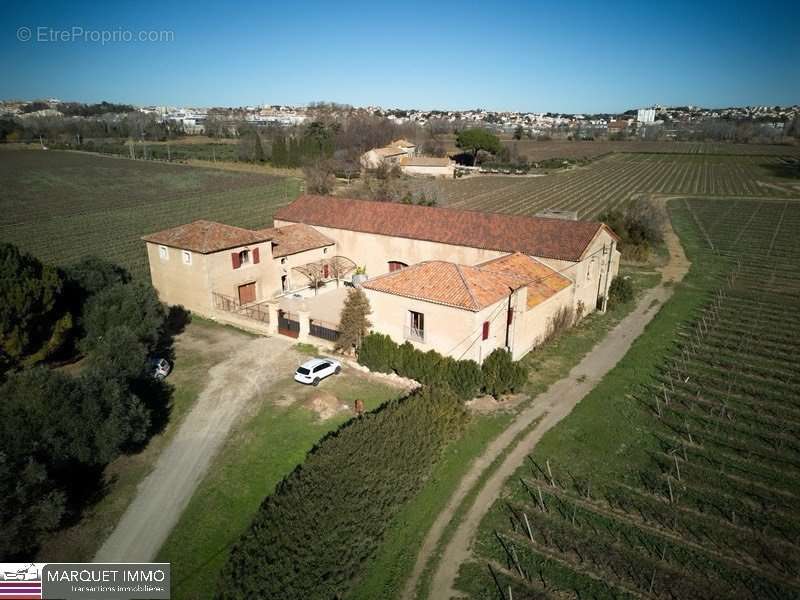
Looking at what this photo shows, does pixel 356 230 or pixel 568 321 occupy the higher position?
pixel 356 230

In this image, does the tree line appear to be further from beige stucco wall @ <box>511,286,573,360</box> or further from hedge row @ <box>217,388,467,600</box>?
beige stucco wall @ <box>511,286,573,360</box>

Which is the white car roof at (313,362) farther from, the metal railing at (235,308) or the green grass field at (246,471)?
the metal railing at (235,308)

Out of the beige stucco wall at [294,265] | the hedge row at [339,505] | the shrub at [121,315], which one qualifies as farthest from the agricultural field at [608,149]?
the hedge row at [339,505]

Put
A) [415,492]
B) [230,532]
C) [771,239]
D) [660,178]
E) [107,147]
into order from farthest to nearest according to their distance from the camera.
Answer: [107,147], [660,178], [771,239], [415,492], [230,532]

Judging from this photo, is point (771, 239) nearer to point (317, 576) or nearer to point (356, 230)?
point (356, 230)

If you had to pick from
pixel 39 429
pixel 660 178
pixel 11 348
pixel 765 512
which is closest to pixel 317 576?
pixel 39 429

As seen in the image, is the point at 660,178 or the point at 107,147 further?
the point at 107,147

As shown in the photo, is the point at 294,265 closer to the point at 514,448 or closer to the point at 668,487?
the point at 514,448
